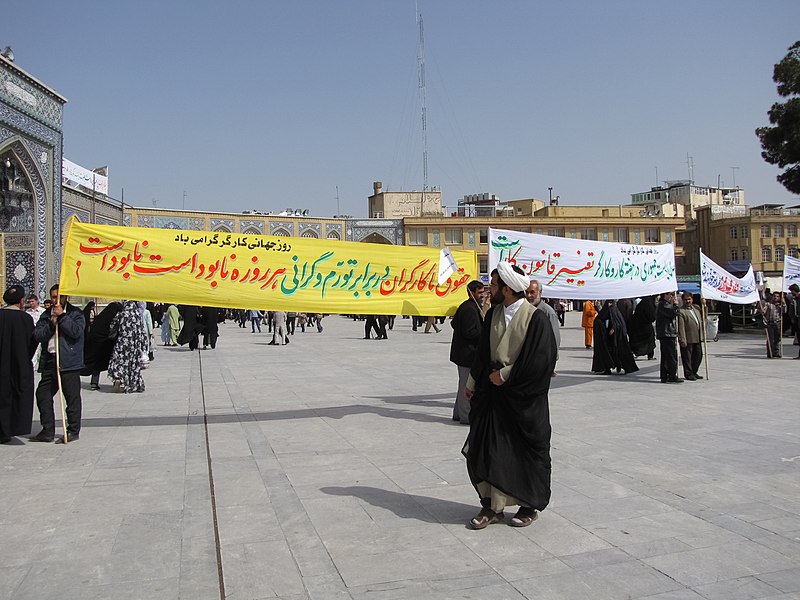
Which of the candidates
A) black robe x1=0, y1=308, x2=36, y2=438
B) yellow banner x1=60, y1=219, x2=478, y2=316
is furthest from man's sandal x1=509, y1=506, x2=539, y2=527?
black robe x1=0, y1=308, x2=36, y2=438

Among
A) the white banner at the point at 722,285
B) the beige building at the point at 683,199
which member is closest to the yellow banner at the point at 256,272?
the white banner at the point at 722,285

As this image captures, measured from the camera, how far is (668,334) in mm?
11562

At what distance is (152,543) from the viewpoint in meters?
4.30

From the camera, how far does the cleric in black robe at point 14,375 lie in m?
6.95

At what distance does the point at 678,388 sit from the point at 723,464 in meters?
5.17

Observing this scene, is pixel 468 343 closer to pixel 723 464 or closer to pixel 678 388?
pixel 723 464

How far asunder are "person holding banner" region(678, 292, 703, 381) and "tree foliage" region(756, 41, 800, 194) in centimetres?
1948

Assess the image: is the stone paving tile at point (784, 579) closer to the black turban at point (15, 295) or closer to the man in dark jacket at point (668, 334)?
the black turban at point (15, 295)

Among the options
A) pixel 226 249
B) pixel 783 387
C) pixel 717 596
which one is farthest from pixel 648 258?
pixel 717 596

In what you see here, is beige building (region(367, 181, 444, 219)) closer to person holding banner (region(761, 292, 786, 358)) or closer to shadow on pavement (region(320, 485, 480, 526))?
person holding banner (region(761, 292, 786, 358))

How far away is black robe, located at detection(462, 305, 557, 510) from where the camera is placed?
176 inches

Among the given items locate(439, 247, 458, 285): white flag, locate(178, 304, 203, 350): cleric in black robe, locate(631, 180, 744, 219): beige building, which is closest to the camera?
locate(439, 247, 458, 285): white flag

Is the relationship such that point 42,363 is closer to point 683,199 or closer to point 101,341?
point 101,341

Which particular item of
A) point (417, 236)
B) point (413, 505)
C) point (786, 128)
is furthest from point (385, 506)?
point (417, 236)
